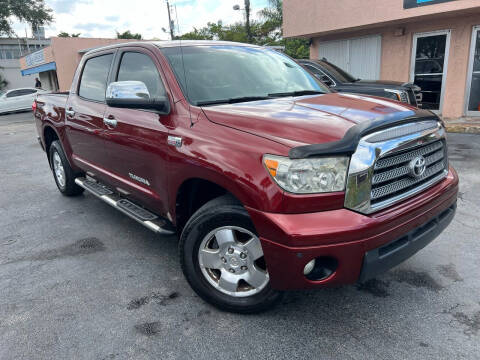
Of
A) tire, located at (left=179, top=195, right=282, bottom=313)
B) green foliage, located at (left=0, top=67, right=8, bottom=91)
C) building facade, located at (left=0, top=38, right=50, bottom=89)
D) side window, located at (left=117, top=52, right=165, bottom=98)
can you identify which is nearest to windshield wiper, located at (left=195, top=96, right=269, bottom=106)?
side window, located at (left=117, top=52, right=165, bottom=98)

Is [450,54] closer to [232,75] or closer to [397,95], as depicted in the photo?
[397,95]

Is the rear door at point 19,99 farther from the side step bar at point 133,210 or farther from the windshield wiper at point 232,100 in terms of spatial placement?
the windshield wiper at point 232,100

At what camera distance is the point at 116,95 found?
312cm

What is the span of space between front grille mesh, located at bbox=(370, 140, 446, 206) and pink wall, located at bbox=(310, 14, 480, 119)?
9.42 m

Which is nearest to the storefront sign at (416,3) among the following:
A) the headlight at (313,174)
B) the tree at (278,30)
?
the headlight at (313,174)

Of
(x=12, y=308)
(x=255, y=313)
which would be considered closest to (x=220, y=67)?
(x=255, y=313)

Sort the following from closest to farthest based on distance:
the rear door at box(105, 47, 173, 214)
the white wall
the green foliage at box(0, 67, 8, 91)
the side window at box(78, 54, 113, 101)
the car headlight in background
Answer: the rear door at box(105, 47, 173, 214), the side window at box(78, 54, 113, 101), the car headlight in background, the green foliage at box(0, 67, 8, 91), the white wall

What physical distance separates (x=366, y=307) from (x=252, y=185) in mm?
1281

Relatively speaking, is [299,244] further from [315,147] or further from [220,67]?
[220,67]

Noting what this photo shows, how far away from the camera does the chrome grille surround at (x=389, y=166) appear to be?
2.20 metres

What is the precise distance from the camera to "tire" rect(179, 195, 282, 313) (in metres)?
2.51

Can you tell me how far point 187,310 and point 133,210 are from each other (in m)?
1.20

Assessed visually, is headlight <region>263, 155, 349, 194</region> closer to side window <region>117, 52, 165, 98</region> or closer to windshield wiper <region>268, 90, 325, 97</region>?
windshield wiper <region>268, 90, 325, 97</region>

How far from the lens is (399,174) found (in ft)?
8.02
